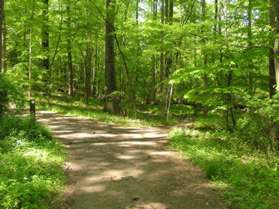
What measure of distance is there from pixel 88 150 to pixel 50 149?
3.66ft

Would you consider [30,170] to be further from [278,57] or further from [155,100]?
[155,100]

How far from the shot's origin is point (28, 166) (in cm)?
766

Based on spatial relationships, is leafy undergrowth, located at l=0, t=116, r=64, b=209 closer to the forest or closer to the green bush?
the forest

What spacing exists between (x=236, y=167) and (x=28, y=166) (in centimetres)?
449

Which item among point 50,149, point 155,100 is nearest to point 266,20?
point 50,149

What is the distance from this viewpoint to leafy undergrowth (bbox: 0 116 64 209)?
593 centimetres

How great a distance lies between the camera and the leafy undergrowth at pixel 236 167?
6680 mm

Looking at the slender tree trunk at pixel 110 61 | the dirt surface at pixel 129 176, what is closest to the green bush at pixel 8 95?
the dirt surface at pixel 129 176

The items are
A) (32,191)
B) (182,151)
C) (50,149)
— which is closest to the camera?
(32,191)

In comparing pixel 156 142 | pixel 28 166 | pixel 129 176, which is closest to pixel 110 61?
pixel 156 142

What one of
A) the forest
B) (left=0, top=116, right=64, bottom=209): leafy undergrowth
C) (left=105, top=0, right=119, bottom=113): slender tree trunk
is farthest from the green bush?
(left=105, top=0, right=119, bottom=113): slender tree trunk

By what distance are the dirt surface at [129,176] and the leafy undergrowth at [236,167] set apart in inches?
11.8

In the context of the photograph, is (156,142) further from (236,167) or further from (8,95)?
(8,95)

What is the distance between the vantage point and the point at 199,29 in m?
14.1
